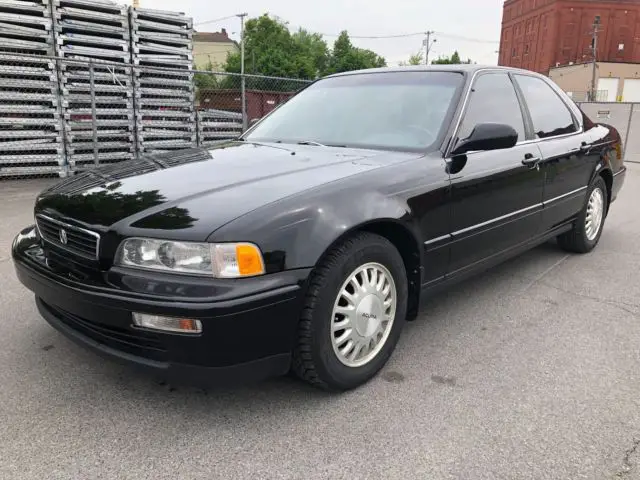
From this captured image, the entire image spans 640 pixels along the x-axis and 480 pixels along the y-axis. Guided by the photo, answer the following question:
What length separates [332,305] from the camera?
2375mm

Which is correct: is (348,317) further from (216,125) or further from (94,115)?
(216,125)

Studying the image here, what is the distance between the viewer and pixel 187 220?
2.18m

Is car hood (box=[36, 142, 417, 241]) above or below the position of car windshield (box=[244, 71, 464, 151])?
below

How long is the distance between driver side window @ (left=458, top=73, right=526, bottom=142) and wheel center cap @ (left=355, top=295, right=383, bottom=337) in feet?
3.90

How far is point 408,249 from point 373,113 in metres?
1.03

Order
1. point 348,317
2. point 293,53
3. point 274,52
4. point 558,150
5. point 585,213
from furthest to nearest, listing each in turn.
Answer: point 293,53 → point 274,52 → point 585,213 → point 558,150 → point 348,317

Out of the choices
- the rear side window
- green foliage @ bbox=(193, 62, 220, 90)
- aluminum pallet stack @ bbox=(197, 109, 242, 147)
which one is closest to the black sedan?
the rear side window

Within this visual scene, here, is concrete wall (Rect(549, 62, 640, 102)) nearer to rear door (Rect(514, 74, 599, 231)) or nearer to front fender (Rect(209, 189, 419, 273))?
rear door (Rect(514, 74, 599, 231))

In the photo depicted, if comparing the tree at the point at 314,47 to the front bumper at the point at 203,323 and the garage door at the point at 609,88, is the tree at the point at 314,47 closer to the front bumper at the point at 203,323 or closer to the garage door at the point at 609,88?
the garage door at the point at 609,88

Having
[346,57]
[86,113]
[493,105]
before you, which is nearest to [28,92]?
[86,113]

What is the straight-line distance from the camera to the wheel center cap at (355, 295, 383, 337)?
2.56m

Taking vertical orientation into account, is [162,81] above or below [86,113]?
above

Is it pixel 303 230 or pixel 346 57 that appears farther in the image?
pixel 346 57


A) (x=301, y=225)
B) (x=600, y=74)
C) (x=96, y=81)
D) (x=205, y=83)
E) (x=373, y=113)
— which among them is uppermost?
(x=600, y=74)
